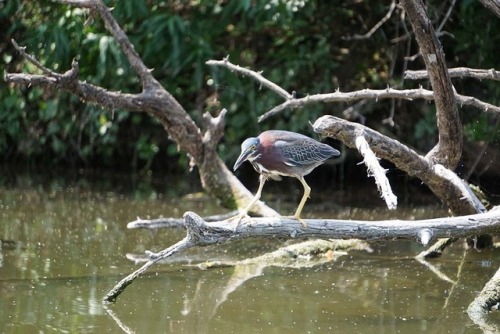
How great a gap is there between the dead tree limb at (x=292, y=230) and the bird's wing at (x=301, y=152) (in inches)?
14.1

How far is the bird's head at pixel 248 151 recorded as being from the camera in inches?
189

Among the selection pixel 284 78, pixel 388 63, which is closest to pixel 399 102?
pixel 388 63

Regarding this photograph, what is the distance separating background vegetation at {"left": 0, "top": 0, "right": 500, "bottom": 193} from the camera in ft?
28.8

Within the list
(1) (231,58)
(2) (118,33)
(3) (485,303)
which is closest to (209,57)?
(1) (231,58)

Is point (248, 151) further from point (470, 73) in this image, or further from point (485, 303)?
point (470, 73)

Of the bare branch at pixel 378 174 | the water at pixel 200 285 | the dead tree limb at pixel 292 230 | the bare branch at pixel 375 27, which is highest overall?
the bare branch at pixel 375 27

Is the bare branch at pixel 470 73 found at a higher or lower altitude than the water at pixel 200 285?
higher

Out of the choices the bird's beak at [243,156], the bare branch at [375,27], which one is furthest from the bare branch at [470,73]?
the bare branch at [375,27]

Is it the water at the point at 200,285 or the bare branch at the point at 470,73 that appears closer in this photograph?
the water at the point at 200,285

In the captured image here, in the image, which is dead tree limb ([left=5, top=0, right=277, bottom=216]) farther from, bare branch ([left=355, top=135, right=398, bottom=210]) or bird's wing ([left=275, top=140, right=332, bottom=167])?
bare branch ([left=355, top=135, right=398, bottom=210])

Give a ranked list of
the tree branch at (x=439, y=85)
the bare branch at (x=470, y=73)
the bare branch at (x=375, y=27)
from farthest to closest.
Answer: the bare branch at (x=375, y=27) → the bare branch at (x=470, y=73) → the tree branch at (x=439, y=85)

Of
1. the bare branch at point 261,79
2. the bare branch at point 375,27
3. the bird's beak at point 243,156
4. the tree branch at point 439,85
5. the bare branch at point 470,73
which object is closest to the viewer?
the bird's beak at point 243,156

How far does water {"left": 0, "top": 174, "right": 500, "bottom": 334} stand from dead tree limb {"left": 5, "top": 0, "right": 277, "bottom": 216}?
0.48 meters

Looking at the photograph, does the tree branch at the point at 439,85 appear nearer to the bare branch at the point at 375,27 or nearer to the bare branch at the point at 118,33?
the bare branch at the point at 118,33
